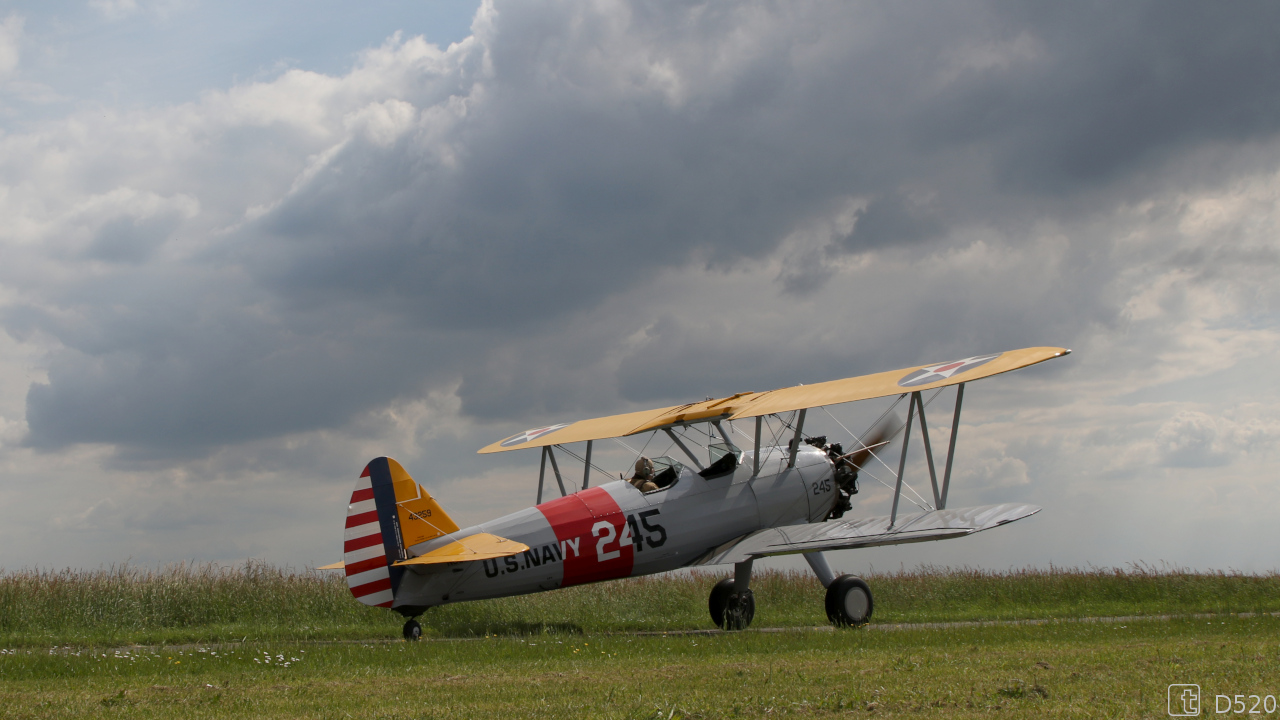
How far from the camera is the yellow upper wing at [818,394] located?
36.4ft

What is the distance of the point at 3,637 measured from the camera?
13273mm

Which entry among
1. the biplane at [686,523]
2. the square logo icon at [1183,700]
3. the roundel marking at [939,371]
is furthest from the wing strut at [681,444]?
the square logo icon at [1183,700]

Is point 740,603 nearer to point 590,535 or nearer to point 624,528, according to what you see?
point 624,528

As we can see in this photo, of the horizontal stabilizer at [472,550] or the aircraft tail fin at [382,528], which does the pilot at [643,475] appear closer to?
the horizontal stabilizer at [472,550]

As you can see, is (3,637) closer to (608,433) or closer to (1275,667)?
(608,433)

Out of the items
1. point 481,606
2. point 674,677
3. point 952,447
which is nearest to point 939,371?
point 952,447

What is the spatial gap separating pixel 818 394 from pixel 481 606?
684 centimetres

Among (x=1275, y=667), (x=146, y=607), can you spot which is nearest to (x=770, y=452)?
(x=1275, y=667)

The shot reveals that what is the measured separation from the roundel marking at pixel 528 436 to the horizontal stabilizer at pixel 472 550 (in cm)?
521

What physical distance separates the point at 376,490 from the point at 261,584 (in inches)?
229

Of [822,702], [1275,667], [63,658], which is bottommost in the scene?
[1275,667]

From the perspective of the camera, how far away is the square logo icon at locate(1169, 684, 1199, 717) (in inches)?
219

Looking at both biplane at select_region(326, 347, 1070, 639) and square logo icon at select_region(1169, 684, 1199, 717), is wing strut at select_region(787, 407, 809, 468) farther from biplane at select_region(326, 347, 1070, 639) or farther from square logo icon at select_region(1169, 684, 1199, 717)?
square logo icon at select_region(1169, 684, 1199, 717)

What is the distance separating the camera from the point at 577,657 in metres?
9.27
